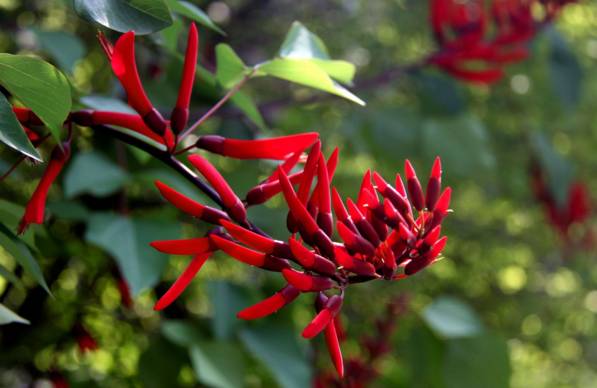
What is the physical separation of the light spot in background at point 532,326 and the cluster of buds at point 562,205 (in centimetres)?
28

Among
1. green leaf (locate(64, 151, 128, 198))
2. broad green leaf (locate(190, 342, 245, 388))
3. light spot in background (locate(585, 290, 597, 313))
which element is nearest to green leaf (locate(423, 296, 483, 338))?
broad green leaf (locate(190, 342, 245, 388))

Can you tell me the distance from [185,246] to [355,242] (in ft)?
0.37

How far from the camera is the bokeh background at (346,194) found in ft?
4.53

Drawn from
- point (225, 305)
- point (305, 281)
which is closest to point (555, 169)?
point (225, 305)

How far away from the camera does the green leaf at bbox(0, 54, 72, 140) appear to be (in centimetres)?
62

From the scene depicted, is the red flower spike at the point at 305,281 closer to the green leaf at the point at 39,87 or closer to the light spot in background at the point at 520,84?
the green leaf at the point at 39,87

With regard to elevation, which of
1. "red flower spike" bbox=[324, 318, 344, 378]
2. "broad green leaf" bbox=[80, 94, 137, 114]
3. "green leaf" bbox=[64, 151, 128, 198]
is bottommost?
"green leaf" bbox=[64, 151, 128, 198]

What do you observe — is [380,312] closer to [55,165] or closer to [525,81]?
[525,81]

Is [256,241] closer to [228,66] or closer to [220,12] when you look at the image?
[228,66]

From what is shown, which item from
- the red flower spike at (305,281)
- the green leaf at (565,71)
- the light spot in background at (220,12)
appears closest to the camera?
the red flower spike at (305,281)

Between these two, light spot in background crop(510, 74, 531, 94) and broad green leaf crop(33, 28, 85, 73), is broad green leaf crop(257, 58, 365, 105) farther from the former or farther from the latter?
light spot in background crop(510, 74, 531, 94)

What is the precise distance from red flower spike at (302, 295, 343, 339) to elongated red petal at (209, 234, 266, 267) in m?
0.05

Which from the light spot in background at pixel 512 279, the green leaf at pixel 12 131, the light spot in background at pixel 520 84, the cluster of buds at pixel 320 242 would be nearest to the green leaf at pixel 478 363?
the light spot in background at pixel 512 279

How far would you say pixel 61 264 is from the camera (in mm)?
1536
